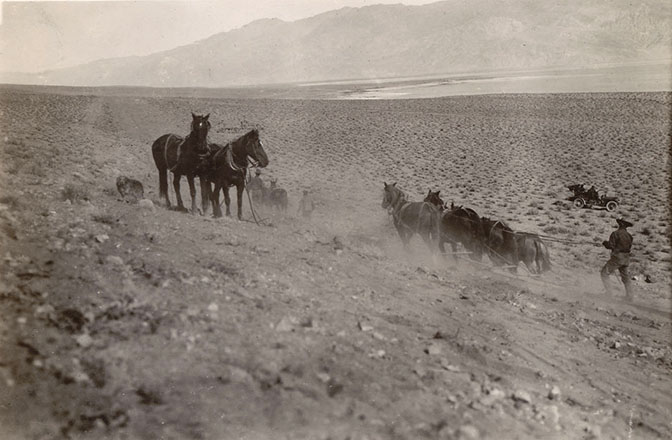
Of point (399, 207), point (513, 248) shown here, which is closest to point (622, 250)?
point (513, 248)

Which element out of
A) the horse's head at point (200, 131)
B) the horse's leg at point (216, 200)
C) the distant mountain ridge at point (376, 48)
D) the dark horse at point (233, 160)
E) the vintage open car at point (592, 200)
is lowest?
the vintage open car at point (592, 200)

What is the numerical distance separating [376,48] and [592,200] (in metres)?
140

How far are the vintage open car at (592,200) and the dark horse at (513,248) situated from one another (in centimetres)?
862

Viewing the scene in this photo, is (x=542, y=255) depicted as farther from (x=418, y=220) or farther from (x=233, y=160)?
(x=233, y=160)

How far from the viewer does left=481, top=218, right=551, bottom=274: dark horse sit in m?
10.7

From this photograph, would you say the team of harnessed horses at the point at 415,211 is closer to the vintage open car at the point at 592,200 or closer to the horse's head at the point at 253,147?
the horse's head at the point at 253,147

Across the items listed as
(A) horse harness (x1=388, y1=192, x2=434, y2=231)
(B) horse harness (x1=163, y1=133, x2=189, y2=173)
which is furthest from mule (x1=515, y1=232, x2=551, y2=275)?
(B) horse harness (x1=163, y1=133, x2=189, y2=173)

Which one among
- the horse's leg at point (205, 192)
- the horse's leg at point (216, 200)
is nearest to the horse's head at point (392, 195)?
the horse's leg at point (216, 200)

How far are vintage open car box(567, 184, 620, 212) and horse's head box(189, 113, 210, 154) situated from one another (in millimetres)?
14792

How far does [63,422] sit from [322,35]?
522 feet

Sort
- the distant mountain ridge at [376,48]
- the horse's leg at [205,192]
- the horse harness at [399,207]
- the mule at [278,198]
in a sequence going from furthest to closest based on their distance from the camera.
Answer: the distant mountain ridge at [376,48]
the mule at [278,198]
the horse harness at [399,207]
the horse's leg at [205,192]

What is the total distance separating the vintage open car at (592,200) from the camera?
1748cm

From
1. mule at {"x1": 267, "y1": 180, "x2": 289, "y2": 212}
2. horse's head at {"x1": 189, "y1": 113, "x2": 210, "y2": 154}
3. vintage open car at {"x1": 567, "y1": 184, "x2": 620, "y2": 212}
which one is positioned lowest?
vintage open car at {"x1": 567, "y1": 184, "x2": 620, "y2": 212}

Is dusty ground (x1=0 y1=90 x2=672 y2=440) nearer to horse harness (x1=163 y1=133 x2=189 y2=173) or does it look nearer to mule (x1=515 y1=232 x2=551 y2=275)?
mule (x1=515 y1=232 x2=551 y2=275)
